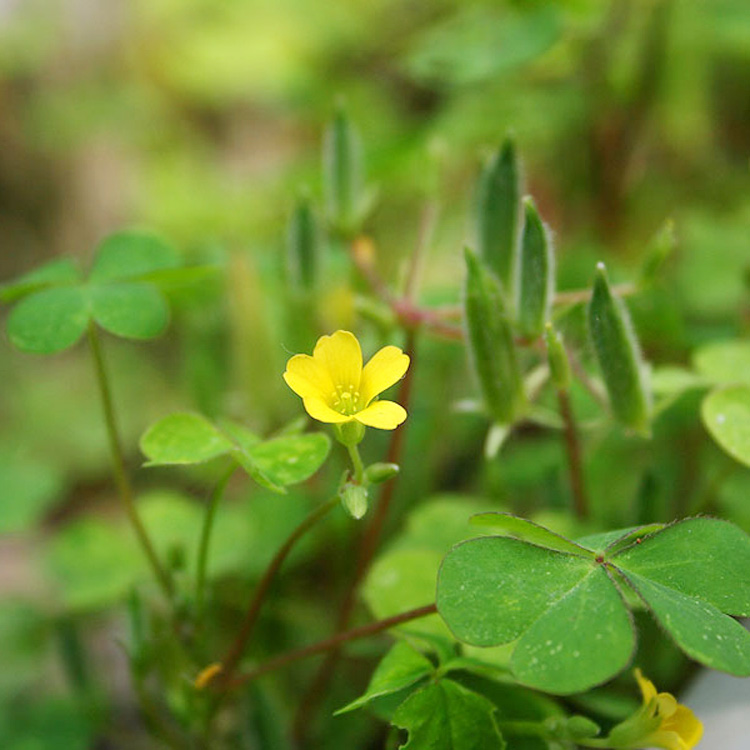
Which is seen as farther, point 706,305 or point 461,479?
point 461,479

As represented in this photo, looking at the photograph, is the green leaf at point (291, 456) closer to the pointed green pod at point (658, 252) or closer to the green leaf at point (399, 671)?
the green leaf at point (399, 671)

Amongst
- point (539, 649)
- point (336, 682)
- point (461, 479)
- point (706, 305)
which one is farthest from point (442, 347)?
point (539, 649)

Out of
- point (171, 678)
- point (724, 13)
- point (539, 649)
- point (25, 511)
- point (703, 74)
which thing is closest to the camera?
point (539, 649)

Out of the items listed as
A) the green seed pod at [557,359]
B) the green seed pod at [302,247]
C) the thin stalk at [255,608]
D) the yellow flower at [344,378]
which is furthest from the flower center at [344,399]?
the green seed pod at [302,247]

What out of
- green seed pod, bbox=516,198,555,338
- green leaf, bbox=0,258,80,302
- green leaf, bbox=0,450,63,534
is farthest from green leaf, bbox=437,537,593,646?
green leaf, bbox=0,450,63,534

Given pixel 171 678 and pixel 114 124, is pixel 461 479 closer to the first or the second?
pixel 171 678

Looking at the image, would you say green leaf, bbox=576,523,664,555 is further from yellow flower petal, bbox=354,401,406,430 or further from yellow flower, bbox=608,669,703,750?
yellow flower petal, bbox=354,401,406,430
